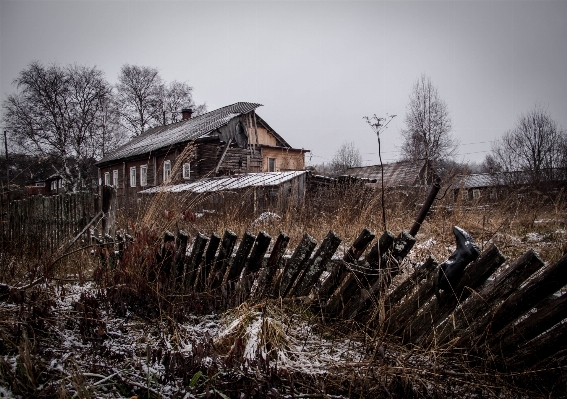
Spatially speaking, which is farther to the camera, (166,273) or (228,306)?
(166,273)

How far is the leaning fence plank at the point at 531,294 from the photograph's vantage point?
56.3 inches

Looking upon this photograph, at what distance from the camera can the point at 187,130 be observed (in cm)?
2212

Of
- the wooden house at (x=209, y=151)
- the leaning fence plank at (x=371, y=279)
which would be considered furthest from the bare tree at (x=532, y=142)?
the leaning fence plank at (x=371, y=279)

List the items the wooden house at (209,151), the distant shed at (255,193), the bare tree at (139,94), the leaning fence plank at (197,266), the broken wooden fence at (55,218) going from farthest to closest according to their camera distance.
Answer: the bare tree at (139,94)
the wooden house at (209,151)
the distant shed at (255,193)
the broken wooden fence at (55,218)
the leaning fence plank at (197,266)

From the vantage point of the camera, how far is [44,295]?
244 cm

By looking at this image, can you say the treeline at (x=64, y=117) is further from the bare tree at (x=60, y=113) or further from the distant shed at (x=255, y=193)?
the distant shed at (x=255, y=193)

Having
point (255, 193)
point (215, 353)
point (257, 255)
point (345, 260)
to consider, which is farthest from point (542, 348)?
point (255, 193)

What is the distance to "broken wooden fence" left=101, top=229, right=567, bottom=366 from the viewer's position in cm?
151

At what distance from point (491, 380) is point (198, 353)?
4.91ft

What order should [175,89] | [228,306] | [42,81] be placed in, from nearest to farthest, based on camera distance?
[228,306] → [42,81] → [175,89]

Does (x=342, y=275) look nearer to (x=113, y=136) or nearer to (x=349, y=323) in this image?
(x=349, y=323)

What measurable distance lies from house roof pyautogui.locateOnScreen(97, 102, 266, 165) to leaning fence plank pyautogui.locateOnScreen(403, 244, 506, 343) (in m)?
17.1

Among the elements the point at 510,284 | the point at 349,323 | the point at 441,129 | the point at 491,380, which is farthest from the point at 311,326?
the point at 441,129

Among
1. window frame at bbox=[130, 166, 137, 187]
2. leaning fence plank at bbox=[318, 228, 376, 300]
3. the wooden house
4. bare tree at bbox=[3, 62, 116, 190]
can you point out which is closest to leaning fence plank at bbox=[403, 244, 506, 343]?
leaning fence plank at bbox=[318, 228, 376, 300]
